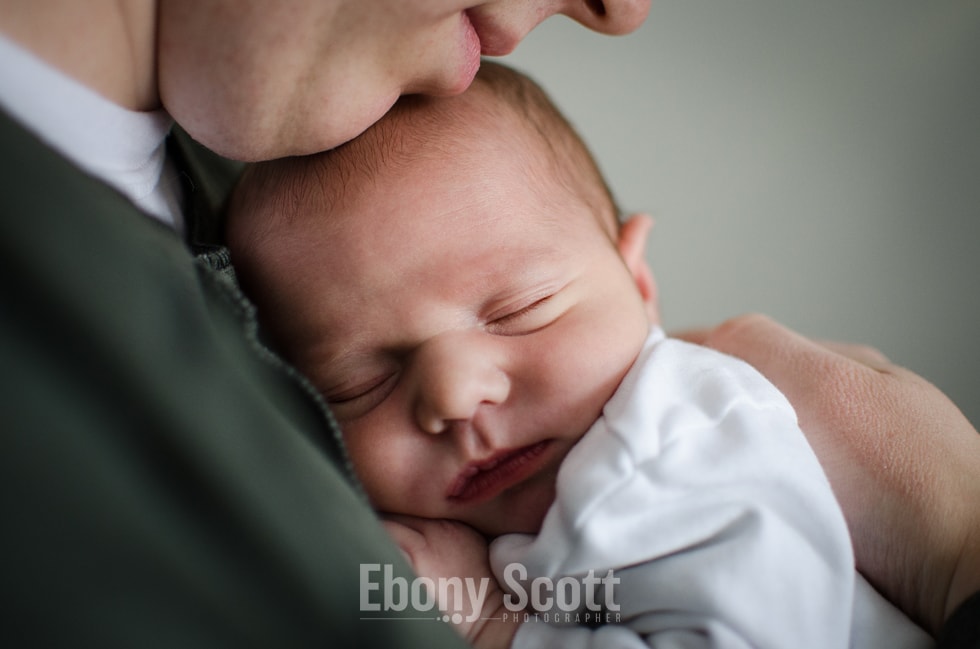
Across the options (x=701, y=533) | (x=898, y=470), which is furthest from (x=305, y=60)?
(x=898, y=470)

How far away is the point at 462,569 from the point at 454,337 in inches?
8.9

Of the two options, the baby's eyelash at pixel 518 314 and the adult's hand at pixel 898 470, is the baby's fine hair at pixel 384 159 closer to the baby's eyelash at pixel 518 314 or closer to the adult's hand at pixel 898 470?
the baby's eyelash at pixel 518 314

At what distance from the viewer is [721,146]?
1910 millimetres

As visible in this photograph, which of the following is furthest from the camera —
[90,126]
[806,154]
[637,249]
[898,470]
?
[806,154]

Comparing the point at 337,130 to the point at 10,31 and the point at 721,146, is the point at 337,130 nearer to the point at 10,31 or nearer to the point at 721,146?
the point at 10,31

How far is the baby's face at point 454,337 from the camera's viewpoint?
77cm

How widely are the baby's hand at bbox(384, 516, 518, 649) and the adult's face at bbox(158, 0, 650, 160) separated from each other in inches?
15.4

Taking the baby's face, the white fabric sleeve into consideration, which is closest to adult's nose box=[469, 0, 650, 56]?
the baby's face

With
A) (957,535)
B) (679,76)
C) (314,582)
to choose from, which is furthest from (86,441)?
(679,76)

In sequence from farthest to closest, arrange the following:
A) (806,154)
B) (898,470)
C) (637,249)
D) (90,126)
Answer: (806,154), (637,249), (898,470), (90,126)

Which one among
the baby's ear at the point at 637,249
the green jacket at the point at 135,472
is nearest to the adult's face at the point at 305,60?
the green jacket at the point at 135,472

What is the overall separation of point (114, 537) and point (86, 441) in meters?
0.05

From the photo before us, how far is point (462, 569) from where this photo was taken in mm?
765

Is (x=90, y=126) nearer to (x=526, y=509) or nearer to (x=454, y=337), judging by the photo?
(x=454, y=337)
